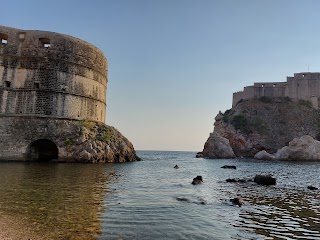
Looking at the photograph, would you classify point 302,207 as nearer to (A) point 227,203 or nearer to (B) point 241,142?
(A) point 227,203

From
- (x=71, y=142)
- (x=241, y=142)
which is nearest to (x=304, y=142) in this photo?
(x=241, y=142)

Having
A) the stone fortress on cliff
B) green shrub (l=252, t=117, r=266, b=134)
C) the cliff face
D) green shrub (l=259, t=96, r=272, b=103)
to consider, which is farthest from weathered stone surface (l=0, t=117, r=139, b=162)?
the stone fortress on cliff

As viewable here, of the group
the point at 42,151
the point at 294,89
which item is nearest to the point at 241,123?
the point at 294,89

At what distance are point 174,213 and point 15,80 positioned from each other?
23.9 m

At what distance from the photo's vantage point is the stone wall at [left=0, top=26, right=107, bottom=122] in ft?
89.4

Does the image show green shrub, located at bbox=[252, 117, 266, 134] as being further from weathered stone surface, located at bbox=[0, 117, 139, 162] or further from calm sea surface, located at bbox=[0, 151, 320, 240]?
calm sea surface, located at bbox=[0, 151, 320, 240]

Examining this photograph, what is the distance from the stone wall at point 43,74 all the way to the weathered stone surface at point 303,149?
111ft

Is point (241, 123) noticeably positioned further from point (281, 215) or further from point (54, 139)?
point (281, 215)

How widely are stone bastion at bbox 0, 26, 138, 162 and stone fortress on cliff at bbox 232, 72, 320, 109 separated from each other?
49811mm

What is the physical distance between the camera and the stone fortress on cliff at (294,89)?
65625mm

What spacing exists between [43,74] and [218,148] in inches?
1408

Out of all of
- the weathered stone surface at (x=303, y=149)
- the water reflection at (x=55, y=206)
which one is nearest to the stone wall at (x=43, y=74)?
the water reflection at (x=55, y=206)

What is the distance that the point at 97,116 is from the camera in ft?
106

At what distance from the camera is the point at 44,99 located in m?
27.7
